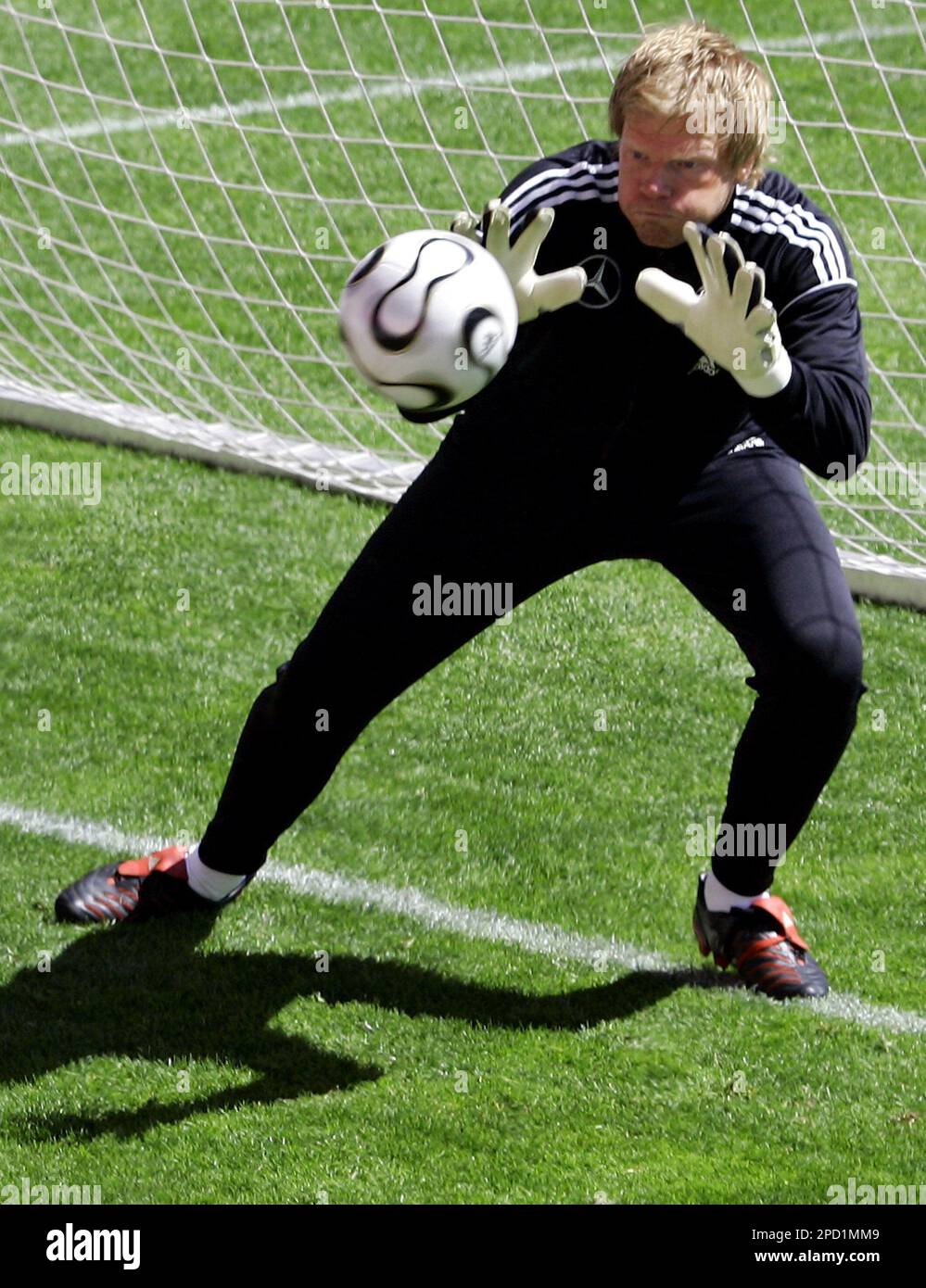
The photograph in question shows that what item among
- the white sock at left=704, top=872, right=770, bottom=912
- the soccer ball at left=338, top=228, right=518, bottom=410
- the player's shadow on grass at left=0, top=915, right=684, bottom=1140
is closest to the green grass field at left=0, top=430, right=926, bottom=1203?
the player's shadow on grass at left=0, top=915, right=684, bottom=1140

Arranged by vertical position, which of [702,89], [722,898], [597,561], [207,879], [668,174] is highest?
[702,89]

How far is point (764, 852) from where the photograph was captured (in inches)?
167

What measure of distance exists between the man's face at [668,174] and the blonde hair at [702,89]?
22 mm

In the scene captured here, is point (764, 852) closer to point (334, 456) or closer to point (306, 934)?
point (306, 934)

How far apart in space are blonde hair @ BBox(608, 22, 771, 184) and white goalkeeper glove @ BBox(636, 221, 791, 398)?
216 mm

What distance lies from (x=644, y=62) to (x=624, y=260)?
393 mm

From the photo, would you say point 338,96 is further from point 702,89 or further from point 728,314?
point 728,314

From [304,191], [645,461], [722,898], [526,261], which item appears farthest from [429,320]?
[304,191]

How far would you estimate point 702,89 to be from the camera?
376cm

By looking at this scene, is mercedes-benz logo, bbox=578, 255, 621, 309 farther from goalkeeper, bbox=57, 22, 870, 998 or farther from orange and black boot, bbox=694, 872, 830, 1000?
orange and black boot, bbox=694, 872, 830, 1000

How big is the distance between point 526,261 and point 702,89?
1.54 ft

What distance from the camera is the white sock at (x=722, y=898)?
4320 millimetres

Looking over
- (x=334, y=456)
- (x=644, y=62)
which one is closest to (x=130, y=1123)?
(x=644, y=62)
